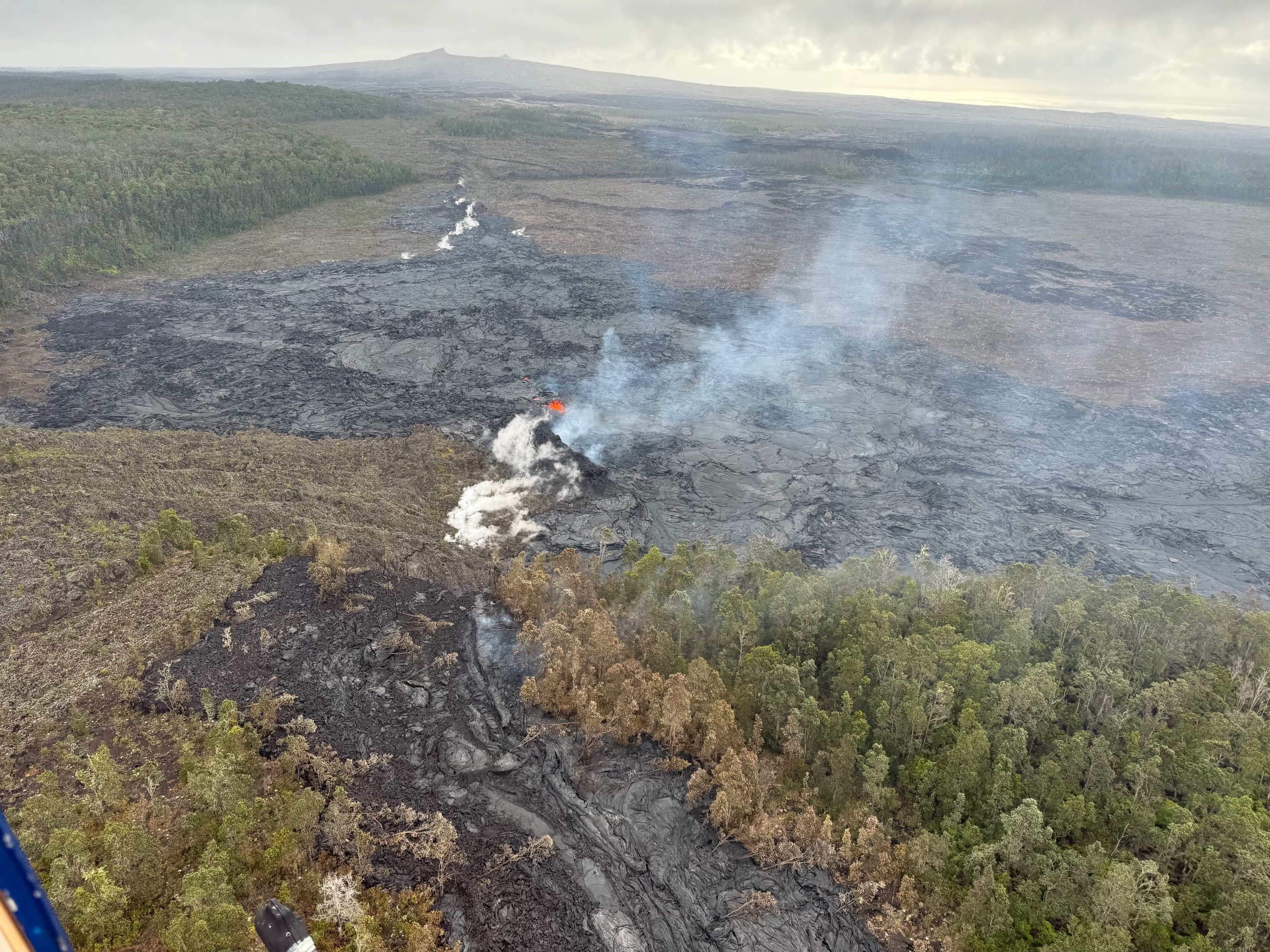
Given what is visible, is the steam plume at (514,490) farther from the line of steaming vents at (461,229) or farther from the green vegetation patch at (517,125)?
the green vegetation patch at (517,125)

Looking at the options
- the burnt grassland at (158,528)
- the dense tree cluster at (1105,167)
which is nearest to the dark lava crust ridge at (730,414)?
the burnt grassland at (158,528)

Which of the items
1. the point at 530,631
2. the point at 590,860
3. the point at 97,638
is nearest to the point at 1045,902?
the point at 590,860

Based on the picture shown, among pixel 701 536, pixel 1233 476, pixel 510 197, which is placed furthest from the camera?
pixel 510 197

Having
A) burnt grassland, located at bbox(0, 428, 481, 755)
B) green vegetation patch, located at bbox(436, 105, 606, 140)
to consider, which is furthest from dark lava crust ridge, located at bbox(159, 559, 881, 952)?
green vegetation patch, located at bbox(436, 105, 606, 140)

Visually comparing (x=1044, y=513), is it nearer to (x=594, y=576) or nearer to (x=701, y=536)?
(x=701, y=536)

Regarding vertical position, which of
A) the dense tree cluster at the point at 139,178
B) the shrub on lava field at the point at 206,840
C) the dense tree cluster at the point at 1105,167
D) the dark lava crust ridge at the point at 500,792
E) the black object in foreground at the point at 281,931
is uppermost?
the dense tree cluster at the point at 1105,167

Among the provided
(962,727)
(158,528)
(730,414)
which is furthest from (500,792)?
(730,414)
